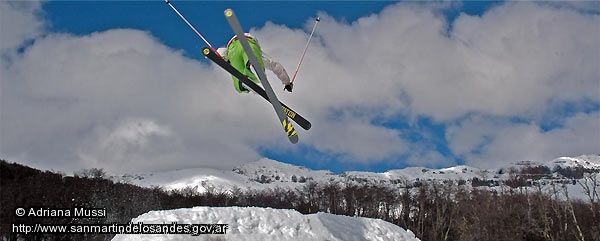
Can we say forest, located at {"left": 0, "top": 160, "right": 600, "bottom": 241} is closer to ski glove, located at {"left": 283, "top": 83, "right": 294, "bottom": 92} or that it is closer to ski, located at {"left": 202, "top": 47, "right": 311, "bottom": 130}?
ski, located at {"left": 202, "top": 47, "right": 311, "bottom": 130}

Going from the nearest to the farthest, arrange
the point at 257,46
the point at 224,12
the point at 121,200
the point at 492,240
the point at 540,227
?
1. the point at 224,12
2. the point at 257,46
3. the point at 121,200
4. the point at 492,240
5. the point at 540,227

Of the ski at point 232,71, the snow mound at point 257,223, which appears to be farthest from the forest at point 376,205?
the ski at point 232,71

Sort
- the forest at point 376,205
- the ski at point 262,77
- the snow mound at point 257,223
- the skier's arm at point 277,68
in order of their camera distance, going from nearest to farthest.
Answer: the ski at point 262,77 → the skier's arm at point 277,68 → the snow mound at point 257,223 → the forest at point 376,205

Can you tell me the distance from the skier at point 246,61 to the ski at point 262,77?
12 centimetres

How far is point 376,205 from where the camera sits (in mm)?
73812

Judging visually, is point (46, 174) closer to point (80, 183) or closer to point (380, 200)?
point (80, 183)

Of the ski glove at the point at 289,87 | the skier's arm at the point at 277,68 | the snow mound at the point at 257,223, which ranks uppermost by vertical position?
the skier's arm at the point at 277,68

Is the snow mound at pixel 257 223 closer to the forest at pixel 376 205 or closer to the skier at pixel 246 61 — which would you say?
the skier at pixel 246 61

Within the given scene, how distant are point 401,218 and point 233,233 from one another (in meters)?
62.7

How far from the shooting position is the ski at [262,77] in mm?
8935

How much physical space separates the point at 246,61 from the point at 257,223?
386cm

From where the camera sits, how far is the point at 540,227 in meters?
57.4

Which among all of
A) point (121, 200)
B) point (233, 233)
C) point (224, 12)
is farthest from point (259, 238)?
point (121, 200)

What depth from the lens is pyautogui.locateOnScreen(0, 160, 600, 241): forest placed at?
102 ft
